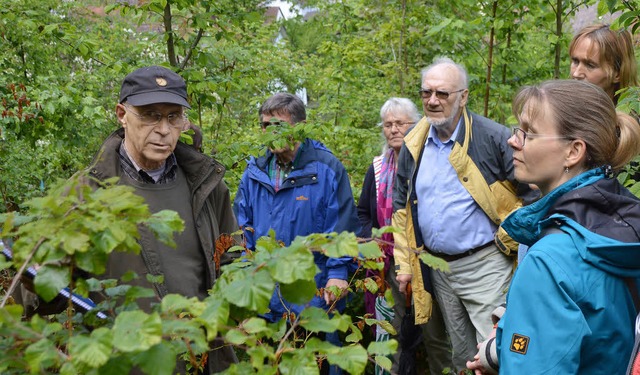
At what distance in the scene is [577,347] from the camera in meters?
1.98

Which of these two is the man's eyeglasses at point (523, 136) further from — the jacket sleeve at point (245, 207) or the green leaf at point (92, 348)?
the jacket sleeve at point (245, 207)

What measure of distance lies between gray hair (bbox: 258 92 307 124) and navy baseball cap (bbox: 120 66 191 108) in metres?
1.81

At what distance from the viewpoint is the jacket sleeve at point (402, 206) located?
470cm

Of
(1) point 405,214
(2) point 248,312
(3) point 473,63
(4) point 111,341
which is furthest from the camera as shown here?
(3) point 473,63

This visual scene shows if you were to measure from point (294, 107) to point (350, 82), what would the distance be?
11.3 feet

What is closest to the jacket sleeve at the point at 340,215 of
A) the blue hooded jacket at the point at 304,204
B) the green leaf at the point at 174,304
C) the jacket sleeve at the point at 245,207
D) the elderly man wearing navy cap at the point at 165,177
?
the blue hooded jacket at the point at 304,204

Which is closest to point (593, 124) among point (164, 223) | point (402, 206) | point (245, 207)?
point (164, 223)

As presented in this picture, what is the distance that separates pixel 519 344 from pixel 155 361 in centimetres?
114

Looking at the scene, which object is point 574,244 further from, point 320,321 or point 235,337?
point 235,337

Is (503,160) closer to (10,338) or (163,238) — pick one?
(163,238)

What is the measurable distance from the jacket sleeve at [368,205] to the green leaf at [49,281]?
394cm

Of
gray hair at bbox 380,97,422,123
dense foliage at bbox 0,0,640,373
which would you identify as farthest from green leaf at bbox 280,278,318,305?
gray hair at bbox 380,97,422,123

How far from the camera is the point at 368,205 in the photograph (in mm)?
5551

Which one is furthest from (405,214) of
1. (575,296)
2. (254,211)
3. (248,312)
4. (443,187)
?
(248,312)
